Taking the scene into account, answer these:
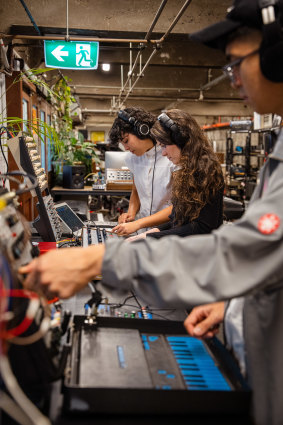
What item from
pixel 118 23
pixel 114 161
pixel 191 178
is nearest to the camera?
pixel 191 178

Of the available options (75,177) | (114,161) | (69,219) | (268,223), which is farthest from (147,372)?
(114,161)

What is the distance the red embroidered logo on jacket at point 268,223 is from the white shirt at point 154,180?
75.3 inches

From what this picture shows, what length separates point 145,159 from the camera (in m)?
2.95

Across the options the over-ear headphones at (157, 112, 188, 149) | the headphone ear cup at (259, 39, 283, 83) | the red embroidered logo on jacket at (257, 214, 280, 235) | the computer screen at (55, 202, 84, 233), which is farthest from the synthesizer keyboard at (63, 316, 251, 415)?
the computer screen at (55, 202, 84, 233)

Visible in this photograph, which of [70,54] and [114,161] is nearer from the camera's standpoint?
[70,54]

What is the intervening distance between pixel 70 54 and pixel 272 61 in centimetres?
403

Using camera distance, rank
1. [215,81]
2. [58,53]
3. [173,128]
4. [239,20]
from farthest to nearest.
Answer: [215,81] → [58,53] → [173,128] → [239,20]

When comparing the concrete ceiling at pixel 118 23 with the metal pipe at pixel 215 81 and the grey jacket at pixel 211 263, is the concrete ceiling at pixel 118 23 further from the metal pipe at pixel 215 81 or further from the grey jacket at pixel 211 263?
the grey jacket at pixel 211 263

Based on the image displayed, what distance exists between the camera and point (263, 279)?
82 cm

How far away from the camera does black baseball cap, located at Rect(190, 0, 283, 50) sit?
2.97ft

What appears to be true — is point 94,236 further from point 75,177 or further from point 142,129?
point 75,177

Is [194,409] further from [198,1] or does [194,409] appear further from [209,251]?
→ [198,1]

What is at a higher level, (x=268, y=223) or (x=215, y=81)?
(x=215, y=81)

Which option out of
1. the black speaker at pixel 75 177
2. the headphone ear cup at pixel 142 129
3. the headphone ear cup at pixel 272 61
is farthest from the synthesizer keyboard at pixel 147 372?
the black speaker at pixel 75 177
